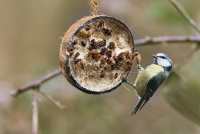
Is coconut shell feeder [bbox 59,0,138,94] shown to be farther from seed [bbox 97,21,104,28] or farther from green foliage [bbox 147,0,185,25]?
green foliage [bbox 147,0,185,25]

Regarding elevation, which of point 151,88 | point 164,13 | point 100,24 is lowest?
point 164,13

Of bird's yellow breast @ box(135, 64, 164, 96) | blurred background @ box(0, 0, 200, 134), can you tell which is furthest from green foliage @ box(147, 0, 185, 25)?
bird's yellow breast @ box(135, 64, 164, 96)

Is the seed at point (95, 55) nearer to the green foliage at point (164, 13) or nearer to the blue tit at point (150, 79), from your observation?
the blue tit at point (150, 79)

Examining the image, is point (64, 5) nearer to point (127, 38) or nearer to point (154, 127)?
point (154, 127)

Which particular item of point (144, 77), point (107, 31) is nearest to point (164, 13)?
point (107, 31)

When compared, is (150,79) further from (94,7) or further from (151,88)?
(94,7)

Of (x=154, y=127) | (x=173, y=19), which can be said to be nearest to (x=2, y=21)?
(x=154, y=127)

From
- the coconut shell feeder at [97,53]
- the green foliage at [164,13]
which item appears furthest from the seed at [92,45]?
the green foliage at [164,13]
